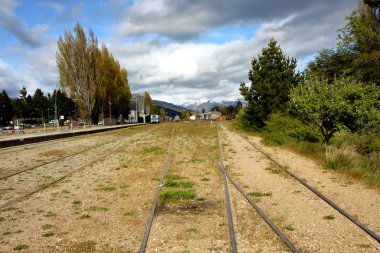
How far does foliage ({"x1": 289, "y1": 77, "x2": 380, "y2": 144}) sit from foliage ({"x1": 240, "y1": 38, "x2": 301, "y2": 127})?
9.52 metres

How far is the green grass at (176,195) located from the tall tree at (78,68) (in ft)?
152

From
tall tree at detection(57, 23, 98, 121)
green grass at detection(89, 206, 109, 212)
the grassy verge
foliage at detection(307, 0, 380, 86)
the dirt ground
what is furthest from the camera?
tall tree at detection(57, 23, 98, 121)

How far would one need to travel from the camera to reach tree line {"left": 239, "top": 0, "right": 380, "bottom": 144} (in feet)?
49.7

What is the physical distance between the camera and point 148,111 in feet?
476

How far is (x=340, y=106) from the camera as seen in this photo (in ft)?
48.7

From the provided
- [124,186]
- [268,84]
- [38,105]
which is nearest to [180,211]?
[124,186]

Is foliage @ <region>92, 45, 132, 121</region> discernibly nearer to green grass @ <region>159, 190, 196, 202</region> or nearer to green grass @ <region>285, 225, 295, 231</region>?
green grass @ <region>159, 190, 196, 202</region>

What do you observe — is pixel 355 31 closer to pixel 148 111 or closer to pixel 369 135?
pixel 369 135

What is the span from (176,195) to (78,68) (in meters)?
47.1

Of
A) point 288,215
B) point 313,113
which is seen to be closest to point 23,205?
point 288,215

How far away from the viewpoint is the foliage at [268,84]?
2673 centimetres

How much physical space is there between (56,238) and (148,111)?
462 feet

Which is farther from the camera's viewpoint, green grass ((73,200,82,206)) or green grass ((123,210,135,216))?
green grass ((73,200,82,206))

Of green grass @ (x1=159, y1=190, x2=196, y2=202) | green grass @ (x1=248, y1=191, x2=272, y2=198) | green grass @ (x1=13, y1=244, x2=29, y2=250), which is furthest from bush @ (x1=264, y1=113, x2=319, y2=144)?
green grass @ (x1=13, y1=244, x2=29, y2=250)
